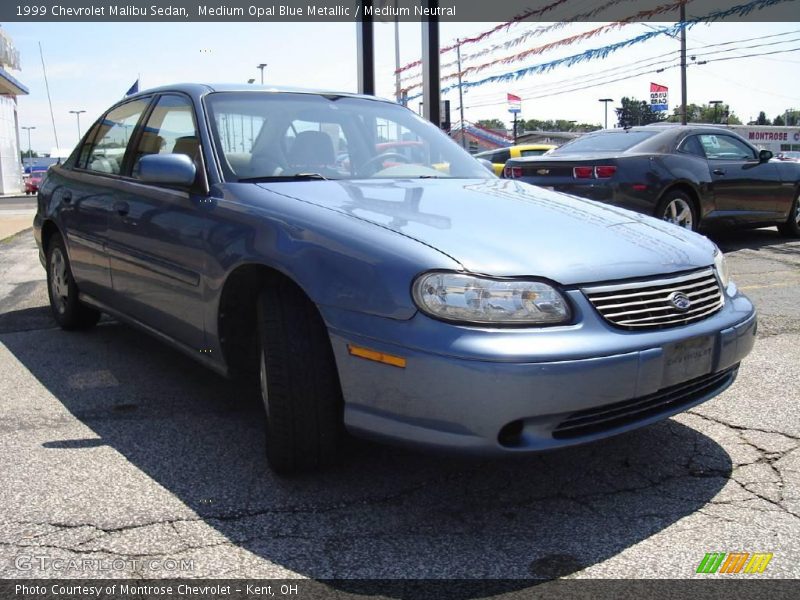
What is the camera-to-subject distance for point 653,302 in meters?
2.65

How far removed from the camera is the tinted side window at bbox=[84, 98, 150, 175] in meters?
4.45

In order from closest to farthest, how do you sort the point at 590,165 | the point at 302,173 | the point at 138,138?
the point at 302,173, the point at 138,138, the point at 590,165

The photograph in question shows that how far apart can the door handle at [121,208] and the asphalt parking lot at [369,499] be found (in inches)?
35.4

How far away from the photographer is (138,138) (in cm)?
432

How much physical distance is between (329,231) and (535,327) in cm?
79

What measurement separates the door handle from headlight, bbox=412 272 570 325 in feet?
7.11

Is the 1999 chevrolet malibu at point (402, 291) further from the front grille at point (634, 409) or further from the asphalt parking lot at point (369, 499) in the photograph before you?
the asphalt parking lot at point (369, 499)

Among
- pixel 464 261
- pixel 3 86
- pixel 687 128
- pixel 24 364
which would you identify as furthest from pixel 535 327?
pixel 3 86

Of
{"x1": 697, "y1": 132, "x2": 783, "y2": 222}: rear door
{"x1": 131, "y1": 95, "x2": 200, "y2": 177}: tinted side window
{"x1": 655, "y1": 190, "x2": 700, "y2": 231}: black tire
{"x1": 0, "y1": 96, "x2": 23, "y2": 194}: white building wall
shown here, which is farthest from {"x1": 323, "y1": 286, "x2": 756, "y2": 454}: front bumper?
{"x1": 0, "y1": 96, "x2": 23, "y2": 194}: white building wall

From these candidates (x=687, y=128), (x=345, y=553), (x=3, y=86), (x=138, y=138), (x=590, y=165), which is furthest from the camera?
(x=3, y=86)

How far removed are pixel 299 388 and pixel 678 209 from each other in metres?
6.65

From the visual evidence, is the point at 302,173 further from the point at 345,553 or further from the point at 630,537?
the point at 630,537

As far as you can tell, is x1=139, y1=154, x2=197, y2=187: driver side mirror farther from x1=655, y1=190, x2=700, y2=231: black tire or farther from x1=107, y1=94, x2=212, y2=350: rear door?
x1=655, y1=190, x2=700, y2=231: black tire

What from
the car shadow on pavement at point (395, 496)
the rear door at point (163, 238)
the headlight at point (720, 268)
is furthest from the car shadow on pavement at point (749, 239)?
the rear door at point (163, 238)
